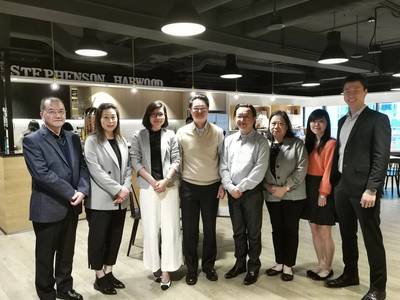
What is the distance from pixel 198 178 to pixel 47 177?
1238 mm

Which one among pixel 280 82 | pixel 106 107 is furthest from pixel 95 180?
pixel 280 82

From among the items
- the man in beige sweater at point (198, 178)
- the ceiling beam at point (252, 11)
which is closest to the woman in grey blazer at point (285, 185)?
the man in beige sweater at point (198, 178)

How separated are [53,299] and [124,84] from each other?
5427 mm

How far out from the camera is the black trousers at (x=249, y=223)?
10.2 ft

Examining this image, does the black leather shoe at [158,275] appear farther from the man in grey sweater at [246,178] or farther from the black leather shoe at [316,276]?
the black leather shoe at [316,276]

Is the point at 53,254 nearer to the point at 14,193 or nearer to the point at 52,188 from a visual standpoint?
the point at 52,188

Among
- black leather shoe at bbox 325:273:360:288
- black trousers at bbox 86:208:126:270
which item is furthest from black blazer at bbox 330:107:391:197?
black trousers at bbox 86:208:126:270

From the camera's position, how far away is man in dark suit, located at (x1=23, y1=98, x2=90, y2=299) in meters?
2.55

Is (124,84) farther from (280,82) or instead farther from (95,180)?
(280,82)

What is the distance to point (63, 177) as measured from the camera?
2.64 m

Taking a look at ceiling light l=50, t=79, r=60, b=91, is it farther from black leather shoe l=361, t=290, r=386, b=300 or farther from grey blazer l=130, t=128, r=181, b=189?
black leather shoe l=361, t=290, r=386, b=300

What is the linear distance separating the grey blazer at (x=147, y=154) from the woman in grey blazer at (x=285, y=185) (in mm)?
869

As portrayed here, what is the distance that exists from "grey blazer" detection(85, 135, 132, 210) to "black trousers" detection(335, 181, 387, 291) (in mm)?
1806

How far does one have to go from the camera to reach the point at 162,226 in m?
3.08
